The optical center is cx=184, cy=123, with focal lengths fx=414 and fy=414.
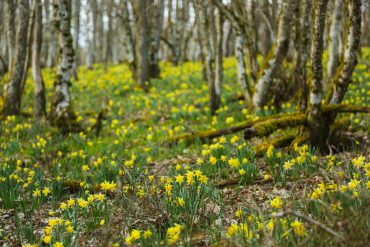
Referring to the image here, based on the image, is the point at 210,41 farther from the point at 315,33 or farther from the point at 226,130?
the point at 315,33

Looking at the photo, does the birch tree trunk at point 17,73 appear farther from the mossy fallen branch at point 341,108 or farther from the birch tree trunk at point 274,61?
the mossy fallen branch at point 341,108

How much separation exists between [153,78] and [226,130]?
36.6 feet

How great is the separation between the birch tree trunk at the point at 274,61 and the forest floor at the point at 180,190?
0.37m

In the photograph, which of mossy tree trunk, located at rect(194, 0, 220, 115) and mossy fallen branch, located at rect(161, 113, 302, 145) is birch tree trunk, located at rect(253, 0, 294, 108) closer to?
mossy tree trunk, located at rect(194, 0, 220, 115)

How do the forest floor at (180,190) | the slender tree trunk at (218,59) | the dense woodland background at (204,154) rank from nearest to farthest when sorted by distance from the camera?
the forest floor at (180,190) → the dense woodland background at (204,154) → the slender tree trunk at (218,59)

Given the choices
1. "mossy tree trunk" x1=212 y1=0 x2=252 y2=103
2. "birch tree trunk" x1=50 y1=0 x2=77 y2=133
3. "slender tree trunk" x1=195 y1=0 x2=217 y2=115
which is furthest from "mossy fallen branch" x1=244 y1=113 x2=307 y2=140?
"birch tree trunk" x1=50 y1=0 x2=77 y2=133

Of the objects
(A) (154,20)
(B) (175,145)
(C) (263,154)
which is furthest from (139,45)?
(C) (263,154)

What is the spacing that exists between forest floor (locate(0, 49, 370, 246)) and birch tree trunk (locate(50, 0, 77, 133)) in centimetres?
32

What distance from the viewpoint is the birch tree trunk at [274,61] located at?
352 inches


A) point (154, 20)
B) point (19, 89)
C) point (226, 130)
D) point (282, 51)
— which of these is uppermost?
point (154, 20)

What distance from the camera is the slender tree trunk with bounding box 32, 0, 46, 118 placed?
9.80 m

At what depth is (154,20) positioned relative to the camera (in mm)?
18438

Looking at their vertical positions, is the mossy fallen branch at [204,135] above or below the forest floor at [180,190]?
above

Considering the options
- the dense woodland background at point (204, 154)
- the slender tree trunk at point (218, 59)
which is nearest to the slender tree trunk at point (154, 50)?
the dense woodland background at point (204, 154)
